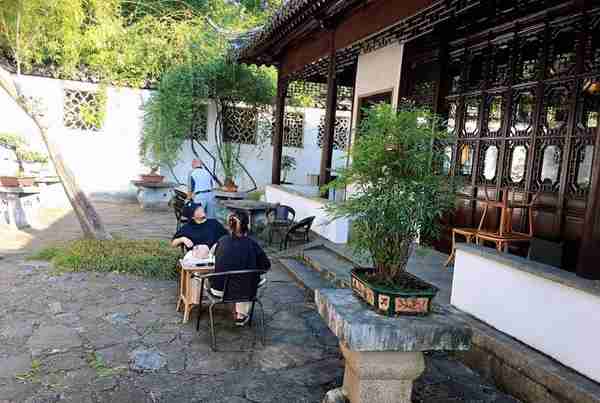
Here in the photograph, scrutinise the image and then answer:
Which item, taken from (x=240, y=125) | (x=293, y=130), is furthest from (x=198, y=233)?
(x=293, y=130)

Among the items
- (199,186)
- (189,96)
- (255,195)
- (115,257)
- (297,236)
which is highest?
(189,96)

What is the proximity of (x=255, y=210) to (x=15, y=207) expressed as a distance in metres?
4.69

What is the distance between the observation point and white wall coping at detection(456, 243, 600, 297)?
2.61m

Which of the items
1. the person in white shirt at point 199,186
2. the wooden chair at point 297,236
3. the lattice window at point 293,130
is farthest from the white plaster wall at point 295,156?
the wooden chair at point 297,236

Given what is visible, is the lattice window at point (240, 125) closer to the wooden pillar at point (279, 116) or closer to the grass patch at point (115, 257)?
the wooden pillar at point (279, 116)

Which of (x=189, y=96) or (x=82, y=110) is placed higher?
(x=189, y=96)

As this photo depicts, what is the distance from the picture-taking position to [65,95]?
11.2m

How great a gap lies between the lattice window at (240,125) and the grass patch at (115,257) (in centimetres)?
691

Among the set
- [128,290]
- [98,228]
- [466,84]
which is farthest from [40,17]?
[466,84]

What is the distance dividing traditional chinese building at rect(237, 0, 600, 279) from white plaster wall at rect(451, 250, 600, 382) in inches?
9.3

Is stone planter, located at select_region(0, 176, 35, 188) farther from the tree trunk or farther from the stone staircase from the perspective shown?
the stone staircase

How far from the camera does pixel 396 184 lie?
7.47 ft

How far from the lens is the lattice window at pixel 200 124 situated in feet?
40.8

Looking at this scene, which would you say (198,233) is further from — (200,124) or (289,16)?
(200,124)
